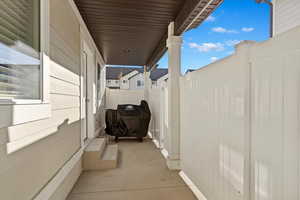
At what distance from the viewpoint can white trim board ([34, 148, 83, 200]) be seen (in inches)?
64.2

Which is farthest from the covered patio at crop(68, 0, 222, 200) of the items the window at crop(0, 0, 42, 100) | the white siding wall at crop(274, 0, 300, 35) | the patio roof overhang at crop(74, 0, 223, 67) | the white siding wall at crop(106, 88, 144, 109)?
the white siding wall at crop(106, 88, 144, 109)

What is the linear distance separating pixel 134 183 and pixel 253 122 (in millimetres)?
1953

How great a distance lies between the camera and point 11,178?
4.05ft

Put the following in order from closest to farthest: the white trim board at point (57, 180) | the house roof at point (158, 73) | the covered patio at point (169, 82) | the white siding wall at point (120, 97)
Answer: the white trim board at point (57, 180) → the covered patio at point (169, 82) → the white siding wall at point (120, 97) → the house roof at point (158, 73)

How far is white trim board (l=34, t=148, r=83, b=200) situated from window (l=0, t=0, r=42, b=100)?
0.89 meters

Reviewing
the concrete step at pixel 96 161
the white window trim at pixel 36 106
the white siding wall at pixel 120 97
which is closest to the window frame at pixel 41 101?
the white window trim at pixel 36 106

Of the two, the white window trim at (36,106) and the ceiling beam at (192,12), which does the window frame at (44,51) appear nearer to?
the white window trim at (36,106)

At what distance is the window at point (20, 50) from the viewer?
1211 millimetres

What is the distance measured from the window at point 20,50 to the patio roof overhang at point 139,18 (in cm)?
142

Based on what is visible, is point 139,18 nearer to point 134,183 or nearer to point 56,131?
point 56,131

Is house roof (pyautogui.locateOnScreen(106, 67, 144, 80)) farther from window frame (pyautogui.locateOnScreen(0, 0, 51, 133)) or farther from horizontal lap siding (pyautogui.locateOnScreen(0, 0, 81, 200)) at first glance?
window frame (pyautogui.locateOnScreen(0, 0, 51, 133))

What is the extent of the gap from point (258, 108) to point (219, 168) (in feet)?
2.54

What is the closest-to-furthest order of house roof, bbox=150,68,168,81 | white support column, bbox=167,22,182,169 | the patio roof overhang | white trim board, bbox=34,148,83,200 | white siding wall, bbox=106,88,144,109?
white trim board, bbox=34,148,83,200 → the patio roof overhang → white support column, bbox=167,22,182,169 → white siding wall, bbox=106,88,144,109 → house roof, bbox=150,68,168,81

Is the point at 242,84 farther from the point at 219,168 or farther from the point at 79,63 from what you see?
the point at 79,63
